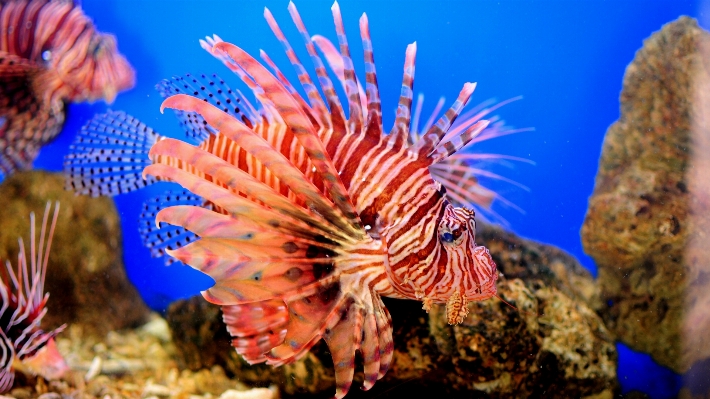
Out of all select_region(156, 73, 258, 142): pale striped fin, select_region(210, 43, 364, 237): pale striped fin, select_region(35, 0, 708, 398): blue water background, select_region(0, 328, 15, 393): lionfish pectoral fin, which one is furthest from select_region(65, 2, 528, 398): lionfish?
select_region(0, 328, 15, 393): lionfish pectoral fin

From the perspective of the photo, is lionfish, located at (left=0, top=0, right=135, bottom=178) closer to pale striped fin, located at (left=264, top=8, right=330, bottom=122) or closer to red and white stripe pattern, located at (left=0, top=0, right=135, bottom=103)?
red and white stripe pattern, located at (left=0, top=0, right=135, bottom=103)

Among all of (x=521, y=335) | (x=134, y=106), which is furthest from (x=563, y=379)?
(x=134, y=106)

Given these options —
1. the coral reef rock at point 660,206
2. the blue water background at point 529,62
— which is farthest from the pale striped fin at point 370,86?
the coral reef rock at point 660,206

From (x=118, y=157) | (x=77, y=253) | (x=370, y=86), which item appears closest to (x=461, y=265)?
(x=370, y=86)

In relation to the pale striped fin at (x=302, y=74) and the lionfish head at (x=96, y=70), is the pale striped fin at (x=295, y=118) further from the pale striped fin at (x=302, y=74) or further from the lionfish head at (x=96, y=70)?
the lionfish head at (x=96, y=70)

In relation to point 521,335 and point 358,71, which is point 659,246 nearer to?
point 521,335
